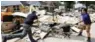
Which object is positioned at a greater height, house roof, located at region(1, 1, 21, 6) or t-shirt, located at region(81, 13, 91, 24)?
house roof, located at region(1, 1, 21, 6)

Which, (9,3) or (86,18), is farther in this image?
(9,3)

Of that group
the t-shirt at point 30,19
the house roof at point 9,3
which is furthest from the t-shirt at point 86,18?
the house roof at point 9,3

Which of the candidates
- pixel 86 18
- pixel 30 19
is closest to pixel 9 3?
pixel 30 19

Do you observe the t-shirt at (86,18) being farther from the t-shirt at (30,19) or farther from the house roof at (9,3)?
the house roof at (9,3)

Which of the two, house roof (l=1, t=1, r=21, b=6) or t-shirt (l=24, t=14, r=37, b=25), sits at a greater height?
house roof (l=1, t=1, r=21, b=6)

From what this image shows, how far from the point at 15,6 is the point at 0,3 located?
0.17 m

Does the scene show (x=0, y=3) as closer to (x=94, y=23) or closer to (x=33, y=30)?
(x=33, y=30)

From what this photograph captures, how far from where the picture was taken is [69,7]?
85.7 inches

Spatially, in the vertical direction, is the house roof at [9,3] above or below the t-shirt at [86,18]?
above

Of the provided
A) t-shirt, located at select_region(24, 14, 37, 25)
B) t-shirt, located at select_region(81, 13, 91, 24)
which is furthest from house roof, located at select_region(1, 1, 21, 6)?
t-shirt, located at select_region(81, 13, 91, 24)

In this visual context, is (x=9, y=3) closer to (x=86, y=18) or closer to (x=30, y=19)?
(x=30, y=19)

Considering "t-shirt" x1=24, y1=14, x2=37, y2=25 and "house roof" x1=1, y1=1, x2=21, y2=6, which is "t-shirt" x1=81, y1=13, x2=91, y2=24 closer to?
"t-shirt" x1=24, y1=14, x2=37, y2=25

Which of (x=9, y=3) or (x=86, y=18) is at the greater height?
(x=9, y=3)

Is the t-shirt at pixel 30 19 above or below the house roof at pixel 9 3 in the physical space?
below
